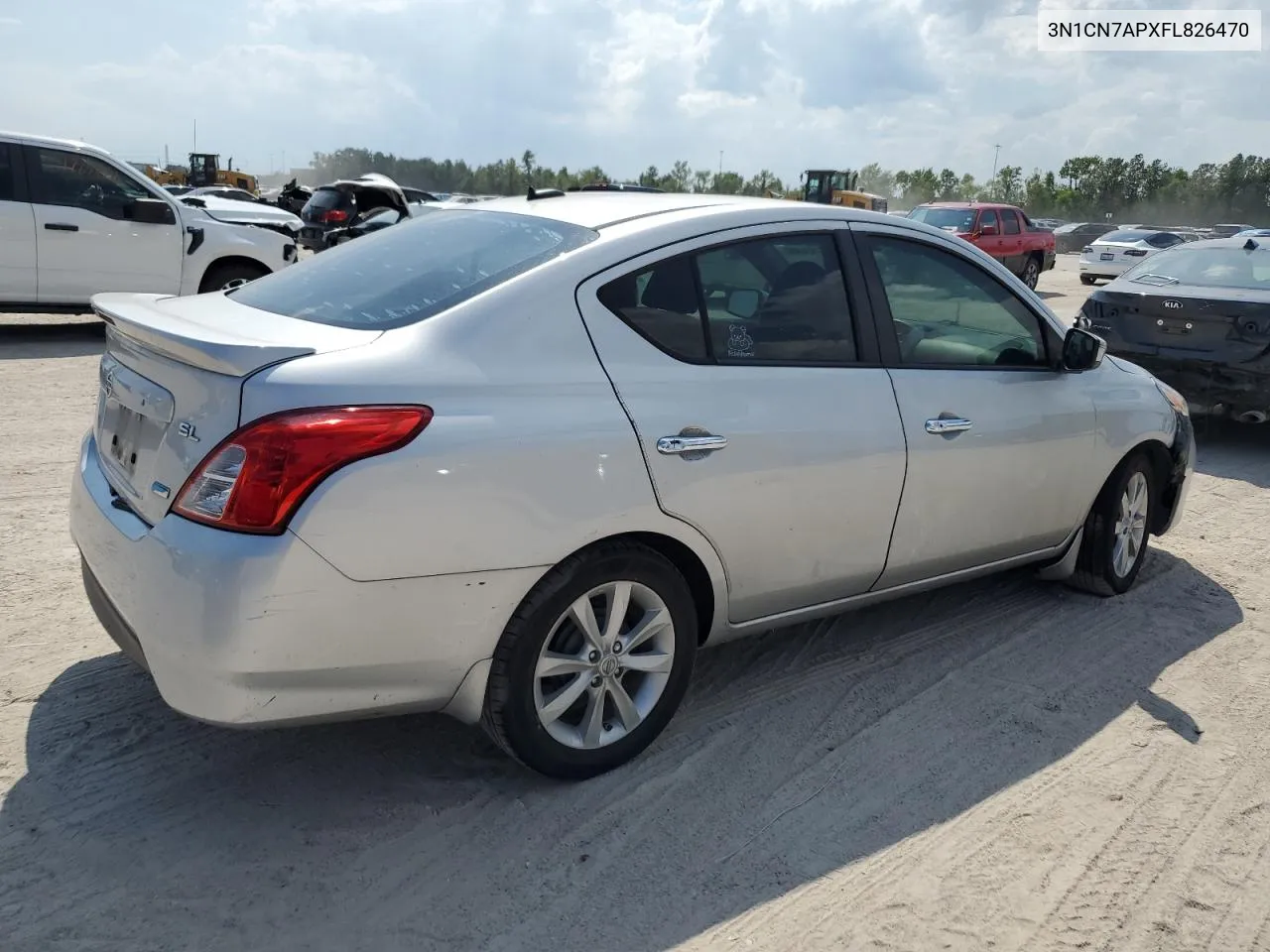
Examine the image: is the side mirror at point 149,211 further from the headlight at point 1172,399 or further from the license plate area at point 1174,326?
the headlight at point 1172,399

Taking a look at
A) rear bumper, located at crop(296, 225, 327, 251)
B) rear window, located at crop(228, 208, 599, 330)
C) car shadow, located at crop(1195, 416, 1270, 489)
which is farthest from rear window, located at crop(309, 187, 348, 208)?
rear window, located at crop(228, 208, 599, 330)

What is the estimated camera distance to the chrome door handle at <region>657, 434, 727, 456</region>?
3.05 meters

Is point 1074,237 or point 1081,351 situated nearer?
point 1081,351

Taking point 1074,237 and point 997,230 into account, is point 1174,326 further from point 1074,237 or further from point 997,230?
point 1074,237

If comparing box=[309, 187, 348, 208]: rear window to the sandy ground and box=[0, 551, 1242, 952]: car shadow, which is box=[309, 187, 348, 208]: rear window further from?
box=[0, 551, 1242, 952]: car shadow

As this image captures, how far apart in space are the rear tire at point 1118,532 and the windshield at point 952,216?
652 inches

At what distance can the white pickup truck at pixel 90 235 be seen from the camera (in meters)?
9.86

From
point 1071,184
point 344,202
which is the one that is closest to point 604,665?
point 344,202

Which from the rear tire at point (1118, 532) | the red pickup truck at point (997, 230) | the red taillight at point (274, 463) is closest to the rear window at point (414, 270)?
the red taillight at point (274, 463)

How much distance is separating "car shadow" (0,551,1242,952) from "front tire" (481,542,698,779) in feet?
0.46

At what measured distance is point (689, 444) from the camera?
3.09m

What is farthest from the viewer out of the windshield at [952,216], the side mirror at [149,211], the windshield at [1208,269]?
the windshield at [952,216]

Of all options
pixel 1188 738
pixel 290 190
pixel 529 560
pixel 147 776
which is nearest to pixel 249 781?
pixel 147 776

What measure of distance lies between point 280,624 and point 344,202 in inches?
828
